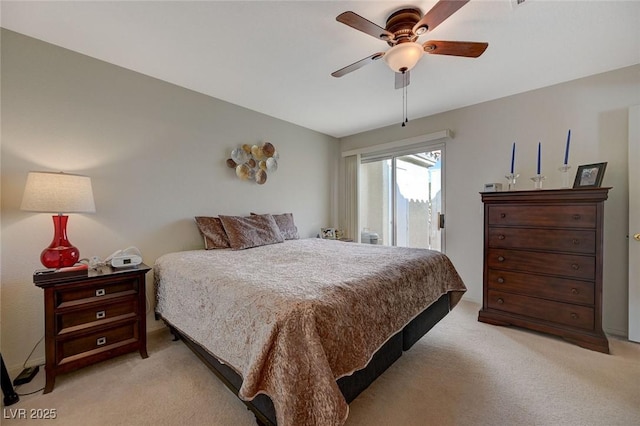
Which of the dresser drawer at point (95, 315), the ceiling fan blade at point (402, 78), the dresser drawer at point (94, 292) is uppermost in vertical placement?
the ceiling fan blade at point (402, 78)

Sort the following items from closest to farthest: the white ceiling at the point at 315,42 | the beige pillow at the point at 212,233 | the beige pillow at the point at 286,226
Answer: the white ceiling at the point at 315,42
the beige pillow at the point at 212,233
the beige pillow at the point at 286,226

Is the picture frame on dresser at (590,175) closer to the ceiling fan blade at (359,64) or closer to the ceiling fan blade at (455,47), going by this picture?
the ceiling fan blade at (455,47)

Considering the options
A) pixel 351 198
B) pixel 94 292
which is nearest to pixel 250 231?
pixel 94 292

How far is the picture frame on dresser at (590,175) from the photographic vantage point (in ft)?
7.36

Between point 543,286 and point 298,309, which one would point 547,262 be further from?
point 298,309

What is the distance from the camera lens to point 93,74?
2.23 meters

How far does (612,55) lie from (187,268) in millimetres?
4065

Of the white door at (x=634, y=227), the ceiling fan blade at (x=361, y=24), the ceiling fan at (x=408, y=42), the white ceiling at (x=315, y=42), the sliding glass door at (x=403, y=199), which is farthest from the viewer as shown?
the sliding glass door at (x=403, y=199)

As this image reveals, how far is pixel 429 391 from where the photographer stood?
1.65 m

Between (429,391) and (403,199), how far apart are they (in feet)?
9.70

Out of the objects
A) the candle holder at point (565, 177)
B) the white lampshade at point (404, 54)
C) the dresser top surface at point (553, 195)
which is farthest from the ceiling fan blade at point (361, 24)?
the candle holder at point (565, 177)

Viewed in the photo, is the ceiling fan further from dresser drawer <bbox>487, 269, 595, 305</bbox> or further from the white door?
dresser drawer <bbox>487, 269, 595, 305</bbox>

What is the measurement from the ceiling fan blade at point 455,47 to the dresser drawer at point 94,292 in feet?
9.28

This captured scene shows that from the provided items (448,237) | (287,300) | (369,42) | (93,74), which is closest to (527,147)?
(448,237)
